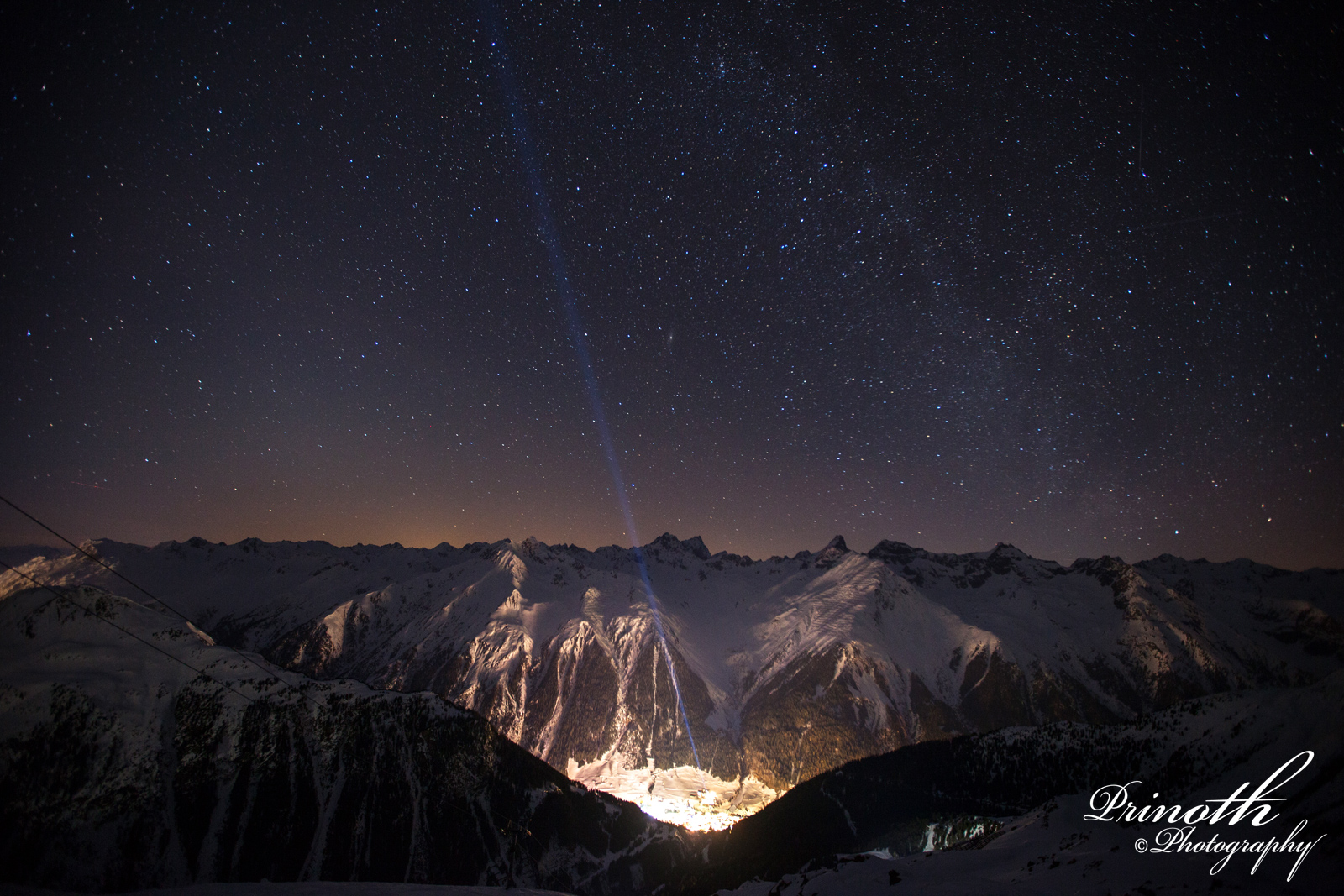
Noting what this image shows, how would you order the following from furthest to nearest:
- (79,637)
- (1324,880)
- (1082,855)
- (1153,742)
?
(79,637), (1153,742), (1082,855), (1324,880)

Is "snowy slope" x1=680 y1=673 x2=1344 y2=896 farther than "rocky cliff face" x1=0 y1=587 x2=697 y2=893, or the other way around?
"rocky cliff face" x1=0 y1=587 x2=697 y2=893

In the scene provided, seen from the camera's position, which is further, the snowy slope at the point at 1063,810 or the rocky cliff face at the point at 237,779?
the rocky cliff face at the point at 237,779

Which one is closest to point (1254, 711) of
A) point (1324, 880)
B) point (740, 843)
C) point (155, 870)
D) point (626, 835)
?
point (1324, 880)

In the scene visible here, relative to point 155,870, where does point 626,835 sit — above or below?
below

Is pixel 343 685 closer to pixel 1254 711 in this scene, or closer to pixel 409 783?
pixel 409 783

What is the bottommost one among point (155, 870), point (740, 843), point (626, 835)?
point (740, 843)

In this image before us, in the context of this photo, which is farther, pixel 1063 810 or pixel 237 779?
pixel 237 779

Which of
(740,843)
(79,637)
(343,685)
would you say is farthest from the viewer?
(740,843)

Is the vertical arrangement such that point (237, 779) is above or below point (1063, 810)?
above
